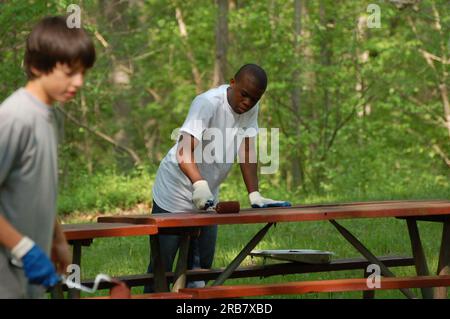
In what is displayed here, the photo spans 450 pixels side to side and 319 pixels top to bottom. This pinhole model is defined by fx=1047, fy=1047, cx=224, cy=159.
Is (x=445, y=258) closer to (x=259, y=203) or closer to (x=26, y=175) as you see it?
(x=259, y=203)

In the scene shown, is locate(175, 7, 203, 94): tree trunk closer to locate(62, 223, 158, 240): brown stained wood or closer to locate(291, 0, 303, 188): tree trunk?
locate(291, 0, 303, 188): tree trunk

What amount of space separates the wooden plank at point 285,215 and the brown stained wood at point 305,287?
1.24 feet

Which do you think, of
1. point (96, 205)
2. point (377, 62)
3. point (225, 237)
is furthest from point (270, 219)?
point (377, 62)

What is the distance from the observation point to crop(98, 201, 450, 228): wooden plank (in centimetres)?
561

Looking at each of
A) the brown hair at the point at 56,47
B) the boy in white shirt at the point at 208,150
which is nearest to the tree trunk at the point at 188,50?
the boy in white shirt at the point at 208,150

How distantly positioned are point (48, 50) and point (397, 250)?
6556 millimetres

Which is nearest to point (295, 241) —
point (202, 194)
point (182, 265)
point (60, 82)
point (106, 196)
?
point (202, 194)

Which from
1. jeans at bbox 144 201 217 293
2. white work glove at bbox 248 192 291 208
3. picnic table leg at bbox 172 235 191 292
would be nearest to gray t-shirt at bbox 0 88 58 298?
picnic table leg at bbox 172 235 191 292

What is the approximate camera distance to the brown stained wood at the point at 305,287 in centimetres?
571

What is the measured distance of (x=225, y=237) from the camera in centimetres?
1080

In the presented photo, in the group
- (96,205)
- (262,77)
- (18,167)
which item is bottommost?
(96,205)

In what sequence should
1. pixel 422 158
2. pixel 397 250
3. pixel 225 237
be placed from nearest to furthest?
1. pixel 397 250
2. pixel 225 237
3. pixel 422 158

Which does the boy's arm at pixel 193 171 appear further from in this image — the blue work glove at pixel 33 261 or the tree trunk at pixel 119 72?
the tree trunk at pixel 119 72

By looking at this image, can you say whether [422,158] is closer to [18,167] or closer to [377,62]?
[377,62]
